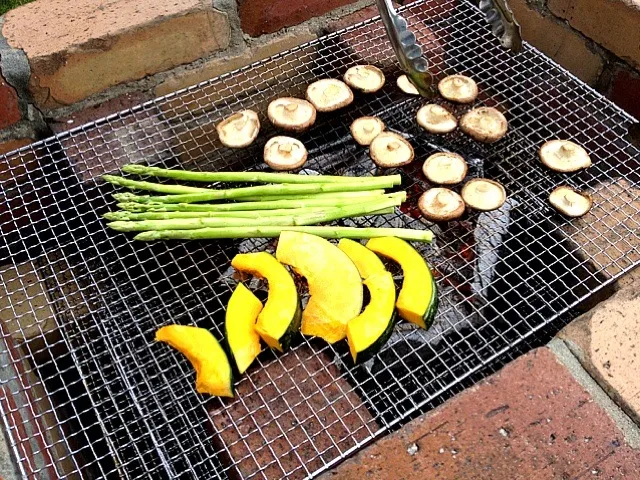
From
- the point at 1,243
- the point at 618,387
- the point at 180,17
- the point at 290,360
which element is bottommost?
the point at 1,243

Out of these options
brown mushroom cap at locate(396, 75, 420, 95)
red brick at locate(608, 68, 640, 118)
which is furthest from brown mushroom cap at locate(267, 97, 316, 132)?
red brick at locate(608, 68, 640, 118)

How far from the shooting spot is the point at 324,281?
2068 millimetres

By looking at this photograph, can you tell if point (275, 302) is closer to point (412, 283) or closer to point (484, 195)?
point (412, 283)

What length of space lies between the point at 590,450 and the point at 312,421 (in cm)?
Answer: 78

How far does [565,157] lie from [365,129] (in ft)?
2.66

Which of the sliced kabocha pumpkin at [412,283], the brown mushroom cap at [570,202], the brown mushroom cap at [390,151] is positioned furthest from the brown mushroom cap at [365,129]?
the brown mushroom cap at [570,202]

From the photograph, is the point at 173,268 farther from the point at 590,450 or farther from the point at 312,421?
the point at 590,450

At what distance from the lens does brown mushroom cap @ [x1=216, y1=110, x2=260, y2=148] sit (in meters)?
2.60

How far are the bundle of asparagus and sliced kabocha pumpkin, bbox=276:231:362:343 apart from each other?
100 mm

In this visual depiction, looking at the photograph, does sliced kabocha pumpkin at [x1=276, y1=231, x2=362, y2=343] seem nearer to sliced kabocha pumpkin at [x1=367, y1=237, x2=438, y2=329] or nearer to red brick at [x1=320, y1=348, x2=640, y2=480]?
sliced kabocha pumpkin at [x1=367, y1=237, x2=438, y2=329]

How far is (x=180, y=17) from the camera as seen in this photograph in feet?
8.80

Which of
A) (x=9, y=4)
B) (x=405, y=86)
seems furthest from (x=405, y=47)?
(x=9, y=4)

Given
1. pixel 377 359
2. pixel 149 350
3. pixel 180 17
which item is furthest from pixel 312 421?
pixel 180 17

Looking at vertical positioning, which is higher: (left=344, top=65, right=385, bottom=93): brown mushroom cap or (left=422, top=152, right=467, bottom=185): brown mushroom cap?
(left=344, top=65, right=385, bottom=93): brown mushroom cap
